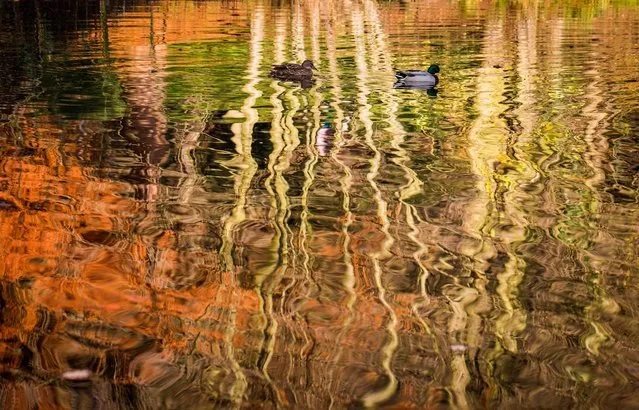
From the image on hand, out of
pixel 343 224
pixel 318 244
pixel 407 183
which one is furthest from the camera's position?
pixel 407 183

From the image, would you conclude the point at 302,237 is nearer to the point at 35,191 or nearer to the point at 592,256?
the point at 592,256

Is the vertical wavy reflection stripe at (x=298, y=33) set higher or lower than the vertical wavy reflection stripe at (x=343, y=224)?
higher

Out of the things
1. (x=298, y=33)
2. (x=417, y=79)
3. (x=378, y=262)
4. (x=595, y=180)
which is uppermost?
(x=298, y=33)

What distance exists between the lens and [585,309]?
205 inches

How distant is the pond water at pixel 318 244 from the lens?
4324 mm

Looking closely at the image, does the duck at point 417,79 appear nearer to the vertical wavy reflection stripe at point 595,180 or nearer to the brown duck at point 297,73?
the brown duck at point 297,73

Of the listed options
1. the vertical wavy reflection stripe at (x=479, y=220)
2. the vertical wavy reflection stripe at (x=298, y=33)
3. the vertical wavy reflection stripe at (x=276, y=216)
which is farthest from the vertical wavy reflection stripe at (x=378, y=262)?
the vertical wavy reflection stripe at (x=298, y=33)

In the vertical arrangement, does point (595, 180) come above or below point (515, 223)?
above

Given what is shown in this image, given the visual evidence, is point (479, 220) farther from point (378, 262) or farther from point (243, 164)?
point (243, 164)

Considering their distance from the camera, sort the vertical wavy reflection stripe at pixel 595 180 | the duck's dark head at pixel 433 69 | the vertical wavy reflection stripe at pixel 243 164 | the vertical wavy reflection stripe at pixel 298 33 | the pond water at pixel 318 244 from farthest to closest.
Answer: the vertical wavy reflection stripe at pixel 298 33 < the duck's dark head at pixel 433 69 < the vertical wavy reflection stripe at pixel 243 164 < the vertical wavy reflection stripe at pixel 595 180 < the pond water at pixel 318 244

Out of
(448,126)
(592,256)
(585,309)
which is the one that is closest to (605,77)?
(448,126)

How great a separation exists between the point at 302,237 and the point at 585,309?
92.1 inches

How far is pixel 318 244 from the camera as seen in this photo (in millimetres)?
6473

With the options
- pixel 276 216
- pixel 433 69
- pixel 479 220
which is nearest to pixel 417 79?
pixel 433 69
